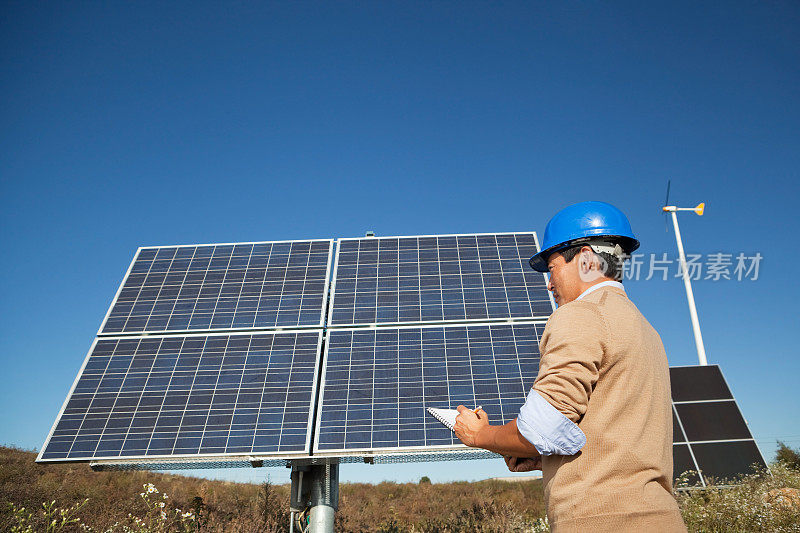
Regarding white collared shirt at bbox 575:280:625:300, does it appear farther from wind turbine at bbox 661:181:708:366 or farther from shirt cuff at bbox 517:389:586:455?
wind turbine at bbox 661:181:708:366

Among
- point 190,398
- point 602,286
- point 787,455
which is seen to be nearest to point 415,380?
point 190,398

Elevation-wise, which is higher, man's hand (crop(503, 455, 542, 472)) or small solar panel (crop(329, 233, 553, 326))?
small solar panel (crop(329, 233, 553, 326))

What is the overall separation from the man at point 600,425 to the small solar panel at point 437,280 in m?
7.33

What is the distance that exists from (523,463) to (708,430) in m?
9.75

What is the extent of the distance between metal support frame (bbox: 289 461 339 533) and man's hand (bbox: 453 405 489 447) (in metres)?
6.09

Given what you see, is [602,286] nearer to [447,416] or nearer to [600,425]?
[600,425]

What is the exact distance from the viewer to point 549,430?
5.94 ft


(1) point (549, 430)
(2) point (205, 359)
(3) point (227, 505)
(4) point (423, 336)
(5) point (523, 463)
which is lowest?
(1) point (549, 430)

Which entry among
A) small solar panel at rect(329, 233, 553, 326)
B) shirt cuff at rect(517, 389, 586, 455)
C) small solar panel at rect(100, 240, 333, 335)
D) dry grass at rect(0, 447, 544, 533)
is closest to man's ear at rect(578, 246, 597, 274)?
shirt cuff at rect(517, 389, 586, 455)

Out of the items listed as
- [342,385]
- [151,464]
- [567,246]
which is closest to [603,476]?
[567,246]

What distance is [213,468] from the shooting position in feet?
25.4

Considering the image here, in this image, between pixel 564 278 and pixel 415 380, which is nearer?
pixel 564 278

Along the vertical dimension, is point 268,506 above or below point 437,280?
below

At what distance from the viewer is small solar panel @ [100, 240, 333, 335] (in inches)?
381
